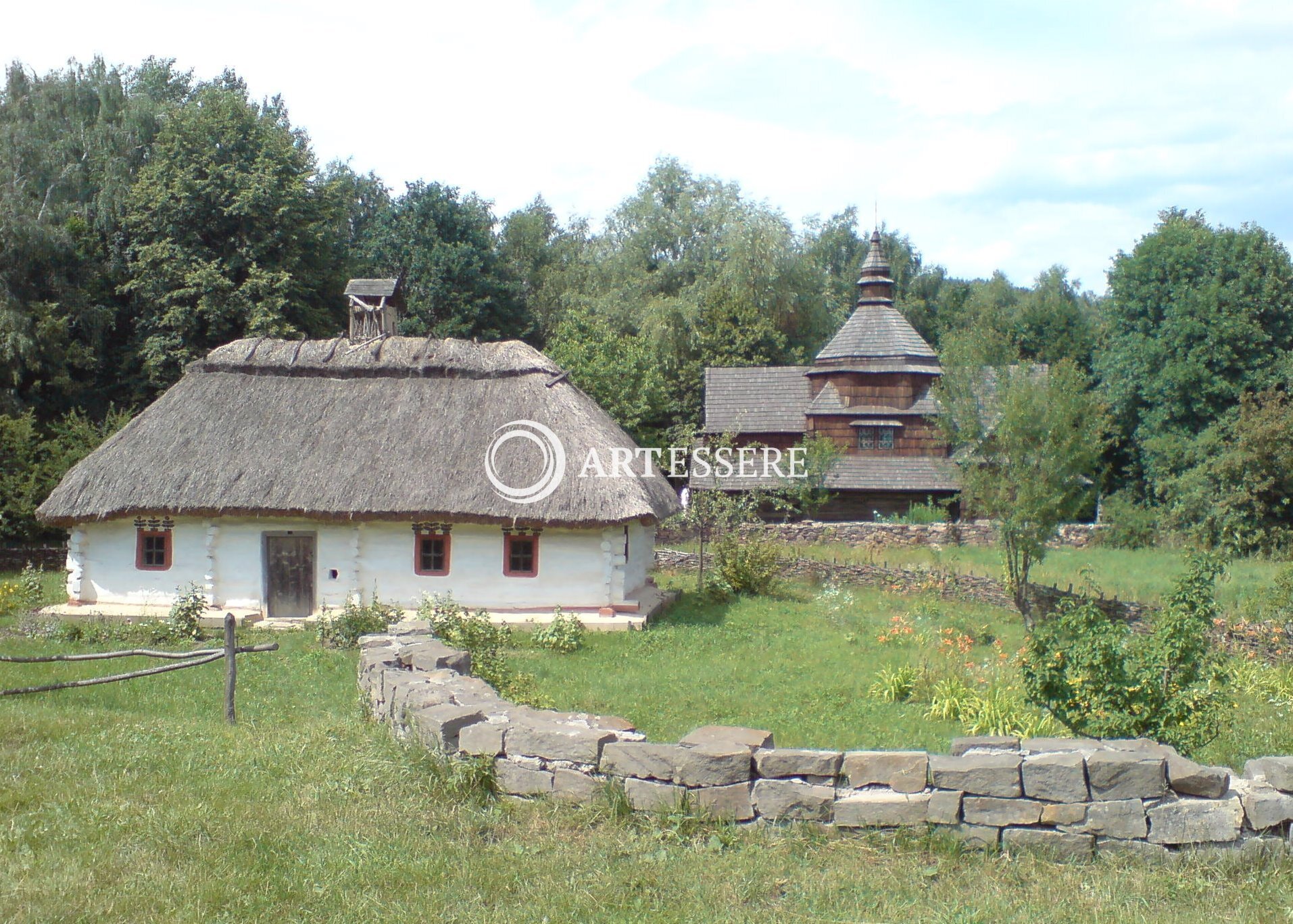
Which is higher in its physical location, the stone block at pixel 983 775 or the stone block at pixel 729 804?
the stone block at pixel 983 775

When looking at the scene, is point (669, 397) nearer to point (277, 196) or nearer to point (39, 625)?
point (277, 196)

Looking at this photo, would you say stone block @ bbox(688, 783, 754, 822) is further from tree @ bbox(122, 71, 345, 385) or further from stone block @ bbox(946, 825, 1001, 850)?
tree @ bbox(122, 71, 345, 385)

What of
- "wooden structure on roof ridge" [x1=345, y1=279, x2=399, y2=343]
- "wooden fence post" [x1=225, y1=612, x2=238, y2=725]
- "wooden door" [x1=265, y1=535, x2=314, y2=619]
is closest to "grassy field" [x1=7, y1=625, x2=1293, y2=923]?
"wooden fence post" [x1=225, y1=612, x2=238, y2=725]

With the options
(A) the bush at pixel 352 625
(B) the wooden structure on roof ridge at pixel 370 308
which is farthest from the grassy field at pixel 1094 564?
(A) the bush at pixel 352 625

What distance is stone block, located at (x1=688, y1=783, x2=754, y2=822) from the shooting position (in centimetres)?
573

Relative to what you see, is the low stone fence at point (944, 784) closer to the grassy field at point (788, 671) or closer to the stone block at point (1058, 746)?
the stone block at point (1058, 746)

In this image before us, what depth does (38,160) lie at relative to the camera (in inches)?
1088

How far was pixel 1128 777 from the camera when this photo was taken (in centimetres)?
535

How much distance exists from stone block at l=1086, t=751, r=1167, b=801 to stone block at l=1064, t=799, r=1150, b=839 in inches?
1.5

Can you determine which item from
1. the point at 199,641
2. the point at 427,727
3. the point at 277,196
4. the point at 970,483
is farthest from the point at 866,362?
the point at 427,727

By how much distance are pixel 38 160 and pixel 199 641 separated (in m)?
19.1

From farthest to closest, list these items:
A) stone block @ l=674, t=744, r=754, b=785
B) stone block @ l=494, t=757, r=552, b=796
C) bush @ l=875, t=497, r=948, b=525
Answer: bush @ l=875, t=497, r=948, b=525, stone block @ l=494, t=757, r=552, b=796, stone block @ l=674, t=744, r=754, b=785

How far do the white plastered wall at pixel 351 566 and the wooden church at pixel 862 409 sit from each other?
1146 centimetres

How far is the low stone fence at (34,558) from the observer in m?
22.2
